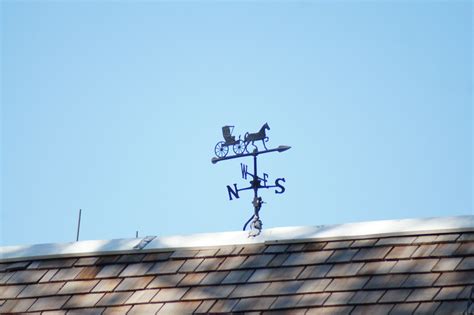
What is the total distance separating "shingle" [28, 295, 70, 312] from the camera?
26.7 ft

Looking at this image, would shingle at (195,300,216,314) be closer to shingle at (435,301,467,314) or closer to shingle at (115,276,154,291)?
shingle at (115,276,154,291)

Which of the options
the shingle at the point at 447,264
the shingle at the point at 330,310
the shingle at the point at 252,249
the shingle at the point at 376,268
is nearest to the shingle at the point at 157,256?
the shingle at the point at 252,249

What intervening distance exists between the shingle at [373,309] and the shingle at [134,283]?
4.86ft

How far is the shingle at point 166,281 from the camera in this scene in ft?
26.5

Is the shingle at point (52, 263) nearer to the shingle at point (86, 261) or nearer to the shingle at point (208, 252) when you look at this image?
the shingle at point (86, 261)

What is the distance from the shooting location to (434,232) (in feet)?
25.9

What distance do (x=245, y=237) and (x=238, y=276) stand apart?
1.35 feet

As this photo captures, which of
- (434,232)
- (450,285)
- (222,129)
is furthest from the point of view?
(222,129)

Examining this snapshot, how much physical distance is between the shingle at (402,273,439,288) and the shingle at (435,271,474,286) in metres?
0.04

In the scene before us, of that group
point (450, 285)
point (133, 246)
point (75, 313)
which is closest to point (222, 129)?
point (133, 246)

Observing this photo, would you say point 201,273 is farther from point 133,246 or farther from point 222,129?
point 222,129

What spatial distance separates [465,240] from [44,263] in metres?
2.92

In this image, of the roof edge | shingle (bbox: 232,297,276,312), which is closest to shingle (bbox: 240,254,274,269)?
the roof edge

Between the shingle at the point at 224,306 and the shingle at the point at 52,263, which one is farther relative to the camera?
→ the shingle at the point at 52,263
